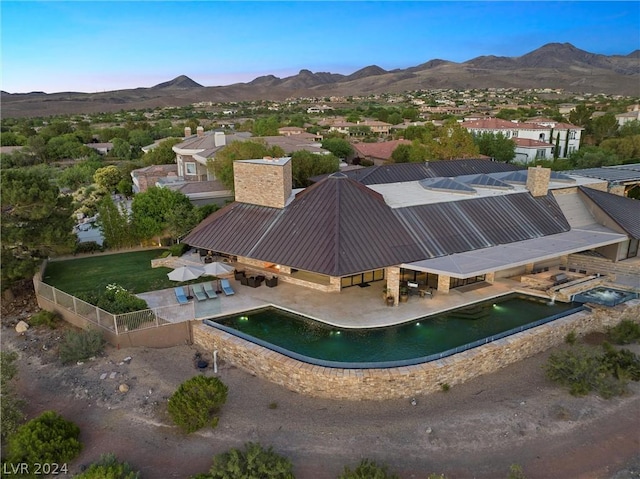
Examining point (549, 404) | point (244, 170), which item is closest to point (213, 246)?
point (244, 170)

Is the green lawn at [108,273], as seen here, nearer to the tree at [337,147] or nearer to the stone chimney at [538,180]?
the stone chimney at [538,180]

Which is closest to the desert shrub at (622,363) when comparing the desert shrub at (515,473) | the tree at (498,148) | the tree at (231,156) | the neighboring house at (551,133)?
the desert shrub at (515,473)

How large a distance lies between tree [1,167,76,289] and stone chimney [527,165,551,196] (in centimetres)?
2710

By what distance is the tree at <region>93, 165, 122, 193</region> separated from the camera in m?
48.9

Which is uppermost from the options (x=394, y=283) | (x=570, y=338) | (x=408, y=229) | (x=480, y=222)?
(x=408, y=229)

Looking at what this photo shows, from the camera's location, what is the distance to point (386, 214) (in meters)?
23.4

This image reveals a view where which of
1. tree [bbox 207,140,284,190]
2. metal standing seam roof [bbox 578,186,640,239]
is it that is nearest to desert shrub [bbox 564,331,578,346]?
metal standing seam roof [bbox 578,186,640,239]

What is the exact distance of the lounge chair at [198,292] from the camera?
21344 millimetres

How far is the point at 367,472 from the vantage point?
39.9 ft

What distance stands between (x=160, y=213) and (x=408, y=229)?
16444 millimetres

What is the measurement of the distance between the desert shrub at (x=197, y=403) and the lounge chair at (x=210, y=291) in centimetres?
647

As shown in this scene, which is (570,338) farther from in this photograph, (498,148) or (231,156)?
(498,148)

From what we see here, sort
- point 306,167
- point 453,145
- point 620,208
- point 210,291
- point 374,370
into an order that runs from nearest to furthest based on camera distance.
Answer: point 374,370 → point 210,291 → point 620,208 → point 306,167 → point 453,145

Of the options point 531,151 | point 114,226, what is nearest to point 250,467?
point 114,226
